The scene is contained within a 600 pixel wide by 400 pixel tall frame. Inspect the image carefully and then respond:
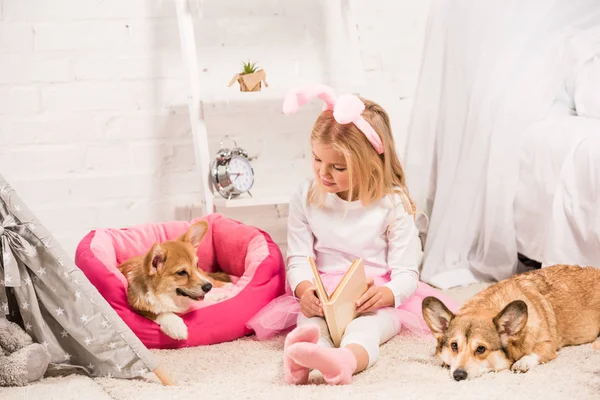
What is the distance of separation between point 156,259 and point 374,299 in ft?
1.66

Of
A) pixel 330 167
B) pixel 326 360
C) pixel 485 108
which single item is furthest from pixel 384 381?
pixel 485 108

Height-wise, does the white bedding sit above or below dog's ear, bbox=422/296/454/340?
above

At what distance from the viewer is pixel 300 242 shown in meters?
1.95

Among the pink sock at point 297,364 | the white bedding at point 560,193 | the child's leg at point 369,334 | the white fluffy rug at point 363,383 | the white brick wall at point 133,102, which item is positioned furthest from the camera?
the white brick wall at point 133,102

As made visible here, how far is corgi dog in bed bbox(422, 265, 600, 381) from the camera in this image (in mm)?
1470

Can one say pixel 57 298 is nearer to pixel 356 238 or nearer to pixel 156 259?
pixel 156 259

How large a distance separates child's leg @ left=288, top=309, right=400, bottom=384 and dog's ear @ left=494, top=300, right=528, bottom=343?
281 mm

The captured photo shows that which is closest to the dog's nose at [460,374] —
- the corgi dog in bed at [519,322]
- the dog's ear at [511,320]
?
the corgi dog in bed at [519,322]

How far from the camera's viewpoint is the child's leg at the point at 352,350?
143 cm

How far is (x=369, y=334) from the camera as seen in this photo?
5.43 ft

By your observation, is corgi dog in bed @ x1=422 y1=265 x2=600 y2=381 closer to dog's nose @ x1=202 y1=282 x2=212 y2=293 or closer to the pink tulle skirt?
the pink tulle skirt

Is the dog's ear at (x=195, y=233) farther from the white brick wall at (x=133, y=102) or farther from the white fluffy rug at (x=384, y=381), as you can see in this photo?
the white brick wall at (x=133, y=102)

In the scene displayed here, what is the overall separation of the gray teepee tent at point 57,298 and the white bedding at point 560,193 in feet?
3.75

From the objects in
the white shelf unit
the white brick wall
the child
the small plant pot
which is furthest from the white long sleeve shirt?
the white brick wall
